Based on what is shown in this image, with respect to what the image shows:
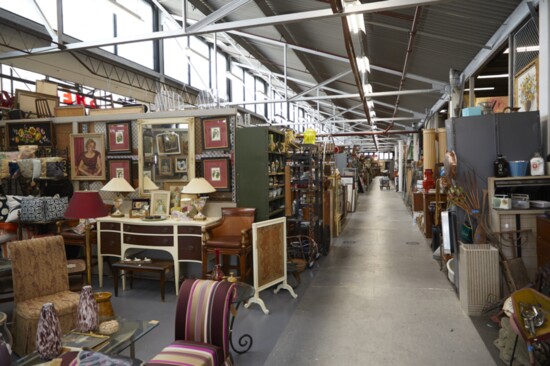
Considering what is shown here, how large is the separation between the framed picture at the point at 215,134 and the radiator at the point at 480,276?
320cm

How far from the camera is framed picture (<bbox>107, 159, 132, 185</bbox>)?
5.46 m

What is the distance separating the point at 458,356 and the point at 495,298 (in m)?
1.09

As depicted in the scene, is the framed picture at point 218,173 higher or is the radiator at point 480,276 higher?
the framed picture at point 218,173

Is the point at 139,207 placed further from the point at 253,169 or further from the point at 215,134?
the point at 253,169

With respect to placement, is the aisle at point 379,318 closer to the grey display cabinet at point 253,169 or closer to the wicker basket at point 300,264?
the wicker basket at point 300,264

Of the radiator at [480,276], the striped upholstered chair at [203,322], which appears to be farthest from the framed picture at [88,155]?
the radiator at [480,276]

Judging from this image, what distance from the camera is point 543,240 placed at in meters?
3.50

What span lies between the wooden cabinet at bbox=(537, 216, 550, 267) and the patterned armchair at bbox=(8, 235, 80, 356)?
13.9 ft

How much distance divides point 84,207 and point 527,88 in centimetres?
512

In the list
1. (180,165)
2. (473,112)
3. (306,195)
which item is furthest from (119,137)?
(473,112)

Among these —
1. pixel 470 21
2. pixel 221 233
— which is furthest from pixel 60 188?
pixel 470 21

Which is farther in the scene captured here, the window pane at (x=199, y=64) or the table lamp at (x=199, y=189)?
the window pane at (x=199, y=64)

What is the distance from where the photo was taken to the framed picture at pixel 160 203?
5.13 m

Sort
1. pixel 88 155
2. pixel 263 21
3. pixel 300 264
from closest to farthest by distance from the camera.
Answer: pixel 263 21 < pixel 300 264 < pixel 88 155
